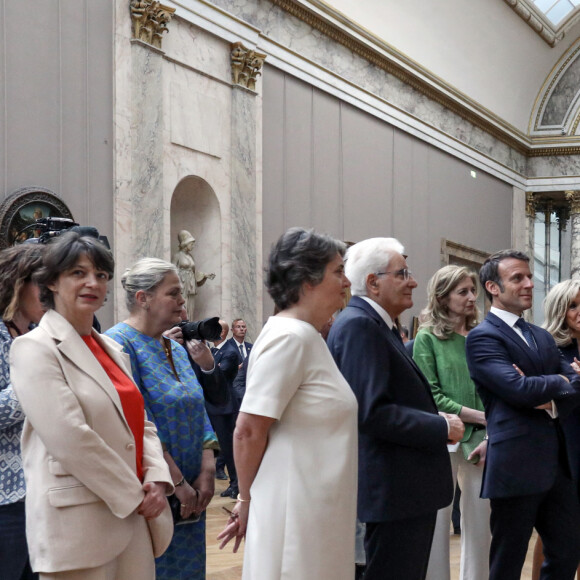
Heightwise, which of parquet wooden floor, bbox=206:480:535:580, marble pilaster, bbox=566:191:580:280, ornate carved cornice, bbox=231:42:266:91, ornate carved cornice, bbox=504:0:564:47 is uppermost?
ornate carved cornice, bbox=504:0:564:47

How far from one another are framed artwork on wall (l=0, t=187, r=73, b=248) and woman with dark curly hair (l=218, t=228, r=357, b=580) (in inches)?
210

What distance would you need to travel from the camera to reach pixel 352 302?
11.5ft

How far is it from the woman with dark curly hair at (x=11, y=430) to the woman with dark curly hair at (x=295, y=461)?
0.81 m

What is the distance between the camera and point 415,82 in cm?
1620

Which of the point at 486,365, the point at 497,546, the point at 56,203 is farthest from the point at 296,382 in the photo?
the point at 56,203

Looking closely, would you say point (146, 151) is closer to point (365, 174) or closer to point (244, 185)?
point (244, 185)

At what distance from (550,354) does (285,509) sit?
6.55 ft

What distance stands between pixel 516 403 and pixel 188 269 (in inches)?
284

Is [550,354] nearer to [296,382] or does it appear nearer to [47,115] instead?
[296,382]

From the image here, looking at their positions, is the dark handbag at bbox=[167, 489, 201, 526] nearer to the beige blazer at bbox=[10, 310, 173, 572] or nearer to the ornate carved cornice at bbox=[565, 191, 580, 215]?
the beige blazer at bbox=[10, 310, 173, 572]

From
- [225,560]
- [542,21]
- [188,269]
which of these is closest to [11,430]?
[225,560]

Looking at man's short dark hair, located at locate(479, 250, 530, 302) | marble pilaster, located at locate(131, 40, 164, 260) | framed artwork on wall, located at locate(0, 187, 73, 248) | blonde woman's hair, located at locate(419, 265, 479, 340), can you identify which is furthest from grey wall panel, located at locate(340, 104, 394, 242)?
man's short dark hair, located at locate(479, 250, 530, 302)

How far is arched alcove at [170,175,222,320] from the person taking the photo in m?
11.1

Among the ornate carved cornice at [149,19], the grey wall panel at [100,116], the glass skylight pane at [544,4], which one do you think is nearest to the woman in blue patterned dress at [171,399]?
the grey wall panel at [100,116]
